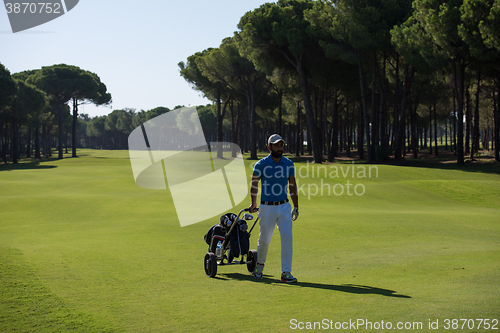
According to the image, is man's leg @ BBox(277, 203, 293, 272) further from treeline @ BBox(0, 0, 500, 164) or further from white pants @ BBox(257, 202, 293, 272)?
treeline @ BBox(0, 0, 500, 164)

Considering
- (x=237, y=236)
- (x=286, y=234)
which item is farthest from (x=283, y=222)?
(x=237, y=236)

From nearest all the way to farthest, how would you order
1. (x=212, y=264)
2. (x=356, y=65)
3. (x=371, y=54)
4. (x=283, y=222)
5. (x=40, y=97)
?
(x=283, y=222) < (x=212, y=264) < (x=371, y=54) < (x=356, y=65) < (x=40, y=97)

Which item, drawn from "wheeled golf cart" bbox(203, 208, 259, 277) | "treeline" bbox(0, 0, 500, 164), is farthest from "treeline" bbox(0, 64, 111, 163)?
"wheeled golf cart" bbox(203, 208, 259, 277)

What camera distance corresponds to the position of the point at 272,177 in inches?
261

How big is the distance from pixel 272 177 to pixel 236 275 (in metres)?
2.18

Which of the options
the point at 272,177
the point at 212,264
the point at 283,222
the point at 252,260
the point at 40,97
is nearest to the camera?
the point at 272,177

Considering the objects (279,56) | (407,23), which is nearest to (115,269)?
(407,23)

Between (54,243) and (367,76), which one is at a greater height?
(367,76)

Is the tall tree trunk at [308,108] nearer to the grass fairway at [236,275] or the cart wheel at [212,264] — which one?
the grass fairway at [236,275]

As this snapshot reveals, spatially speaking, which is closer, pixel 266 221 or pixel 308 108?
pixel 266 221

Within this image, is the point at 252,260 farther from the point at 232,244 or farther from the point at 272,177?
the point at 272,177

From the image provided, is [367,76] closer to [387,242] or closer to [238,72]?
[238,72]

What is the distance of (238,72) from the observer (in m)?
55.3

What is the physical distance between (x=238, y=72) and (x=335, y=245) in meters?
46.9
